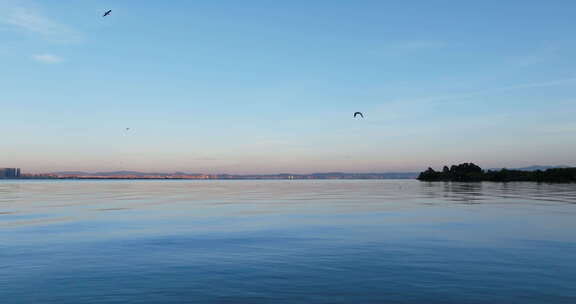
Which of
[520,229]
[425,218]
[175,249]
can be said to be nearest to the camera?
[175,249]

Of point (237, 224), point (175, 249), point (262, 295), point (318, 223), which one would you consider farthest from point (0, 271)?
point (318, 223)

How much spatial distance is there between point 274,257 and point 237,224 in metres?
16.1

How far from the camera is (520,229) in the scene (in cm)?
3572

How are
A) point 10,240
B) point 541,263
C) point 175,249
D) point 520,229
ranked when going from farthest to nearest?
point 520,229 < point 10,240 < point 175,249 < point 541,263

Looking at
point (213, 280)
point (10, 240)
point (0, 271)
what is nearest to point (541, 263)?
point (213, 280)

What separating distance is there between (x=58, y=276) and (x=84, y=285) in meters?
2.50

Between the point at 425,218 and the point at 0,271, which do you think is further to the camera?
the point at 425,218

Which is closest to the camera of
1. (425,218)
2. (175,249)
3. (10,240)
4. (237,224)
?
(175,249)

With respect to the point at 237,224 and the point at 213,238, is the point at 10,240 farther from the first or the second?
the point at 237,224

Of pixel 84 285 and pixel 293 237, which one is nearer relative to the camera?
pixel 84 285

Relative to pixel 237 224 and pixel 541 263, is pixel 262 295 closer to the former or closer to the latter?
pixel 541 263

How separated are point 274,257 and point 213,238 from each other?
8.37 m

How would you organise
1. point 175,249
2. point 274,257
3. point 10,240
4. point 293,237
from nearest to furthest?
point 274,257
point 175,249
point 10,240
point 293,237

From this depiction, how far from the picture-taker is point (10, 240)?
Answer: 96.5 ft
